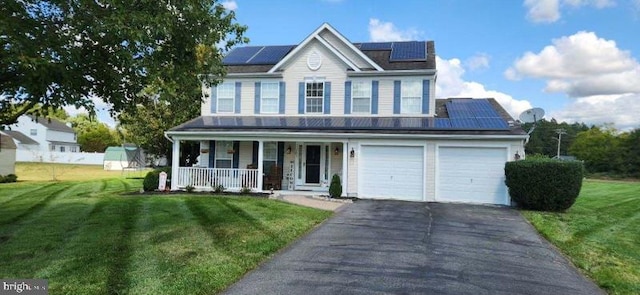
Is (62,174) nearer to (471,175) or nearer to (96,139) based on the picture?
(471,175)

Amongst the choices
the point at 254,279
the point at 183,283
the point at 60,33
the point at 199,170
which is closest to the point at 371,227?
the point at 254,279

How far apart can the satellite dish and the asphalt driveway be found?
665 centimetres

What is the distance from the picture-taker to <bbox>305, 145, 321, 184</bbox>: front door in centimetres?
1850

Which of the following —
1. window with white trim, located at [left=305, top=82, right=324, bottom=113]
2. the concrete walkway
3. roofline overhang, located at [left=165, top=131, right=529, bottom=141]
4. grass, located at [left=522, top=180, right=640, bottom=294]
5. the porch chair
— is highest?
window with white trim, located at [left=305, top=82, right=324, bottom=113]

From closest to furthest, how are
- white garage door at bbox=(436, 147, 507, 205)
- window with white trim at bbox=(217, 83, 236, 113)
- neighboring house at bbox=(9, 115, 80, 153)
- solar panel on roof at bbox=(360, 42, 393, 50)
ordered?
white garage door at bbox=(436, 147, 507, 205), window with white trim at bbox=(217, 83, 236, 113), solar panel on roof at bbox=(360, 42, 393, 50), neighboring house at bbox=(9, 115, 80, 153)

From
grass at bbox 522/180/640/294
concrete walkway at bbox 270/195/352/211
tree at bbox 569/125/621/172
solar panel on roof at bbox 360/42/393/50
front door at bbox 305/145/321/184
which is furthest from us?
tree at bbox 569/125/621/172

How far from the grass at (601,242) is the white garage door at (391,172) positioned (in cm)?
406

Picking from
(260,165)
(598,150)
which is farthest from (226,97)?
(598,150)

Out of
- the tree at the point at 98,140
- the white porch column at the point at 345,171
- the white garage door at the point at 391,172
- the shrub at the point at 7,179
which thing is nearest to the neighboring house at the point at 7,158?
the shrub at the point at 7,179

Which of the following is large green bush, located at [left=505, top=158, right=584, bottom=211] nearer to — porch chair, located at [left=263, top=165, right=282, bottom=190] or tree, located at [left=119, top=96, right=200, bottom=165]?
porch chair, located at [left=263, top=165, right=282, bottom=190]

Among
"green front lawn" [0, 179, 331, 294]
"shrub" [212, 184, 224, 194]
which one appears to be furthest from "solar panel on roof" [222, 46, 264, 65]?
"green front lawn" [0, 179, 331, 294]

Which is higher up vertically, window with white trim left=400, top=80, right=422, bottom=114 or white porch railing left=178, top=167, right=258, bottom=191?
window with white trim left=400, top=80, right=422, bottom=114

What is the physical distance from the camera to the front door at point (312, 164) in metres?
18.5

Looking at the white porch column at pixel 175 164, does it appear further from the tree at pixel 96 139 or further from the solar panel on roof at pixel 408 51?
the tree at pixel 96 139
